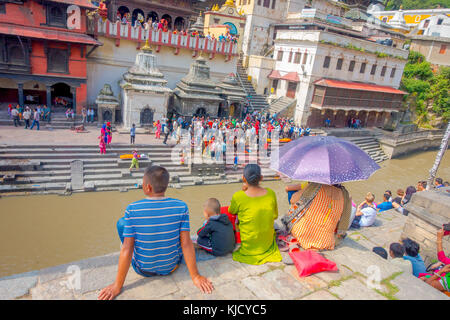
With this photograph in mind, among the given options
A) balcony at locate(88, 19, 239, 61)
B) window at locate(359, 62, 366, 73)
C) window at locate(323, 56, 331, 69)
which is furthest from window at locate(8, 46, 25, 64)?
window at locate(359, 62, 366, 73)

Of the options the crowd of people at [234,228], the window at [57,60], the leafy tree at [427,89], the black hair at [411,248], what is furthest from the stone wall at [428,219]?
the leafy tree at [427,89]

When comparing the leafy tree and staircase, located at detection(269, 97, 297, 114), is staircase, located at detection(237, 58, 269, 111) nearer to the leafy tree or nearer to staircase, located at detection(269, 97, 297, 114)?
staircase, located at detection(269, 97, 297, 114)

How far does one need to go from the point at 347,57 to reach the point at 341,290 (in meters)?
25.8

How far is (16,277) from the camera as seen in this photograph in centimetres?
294

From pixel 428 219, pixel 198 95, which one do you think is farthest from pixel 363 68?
pixel 428 219

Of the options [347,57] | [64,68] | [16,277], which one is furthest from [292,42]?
[16,277]

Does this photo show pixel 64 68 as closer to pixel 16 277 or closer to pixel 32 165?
pixel 32 165

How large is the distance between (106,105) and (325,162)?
16733 mm

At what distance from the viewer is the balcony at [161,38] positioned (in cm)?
1917

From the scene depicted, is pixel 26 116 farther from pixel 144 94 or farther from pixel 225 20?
pixel 225 20

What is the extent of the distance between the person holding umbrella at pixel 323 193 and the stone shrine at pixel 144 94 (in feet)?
50.0

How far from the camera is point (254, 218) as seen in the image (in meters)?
3.42

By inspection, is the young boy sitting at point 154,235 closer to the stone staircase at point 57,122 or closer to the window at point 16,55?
the stone staircase at point 57,122

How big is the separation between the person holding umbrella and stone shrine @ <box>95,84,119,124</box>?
16.2m
